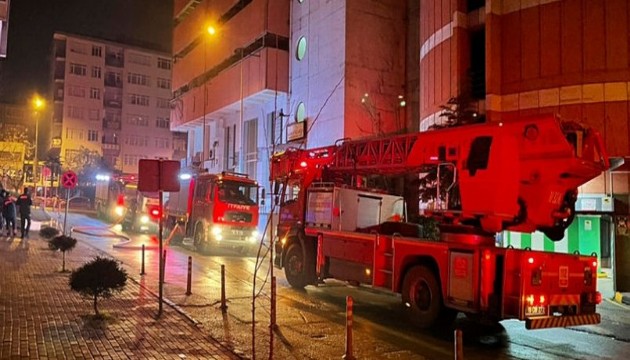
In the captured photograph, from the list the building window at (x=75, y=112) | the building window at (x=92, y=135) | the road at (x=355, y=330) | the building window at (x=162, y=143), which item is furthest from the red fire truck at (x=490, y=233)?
the building window at (x=162, y=143)

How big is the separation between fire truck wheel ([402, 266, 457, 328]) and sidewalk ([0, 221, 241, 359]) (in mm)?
3892

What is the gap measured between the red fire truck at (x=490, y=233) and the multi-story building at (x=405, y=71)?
323cm

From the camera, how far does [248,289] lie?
13.5m

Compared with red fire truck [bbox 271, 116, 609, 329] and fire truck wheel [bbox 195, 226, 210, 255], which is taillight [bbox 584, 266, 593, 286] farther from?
fire truck wheel [bbox 195, 226, 210, 255]

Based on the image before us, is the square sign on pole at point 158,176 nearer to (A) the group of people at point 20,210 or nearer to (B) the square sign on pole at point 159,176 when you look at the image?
(B) the square sign on pole at point 159,176

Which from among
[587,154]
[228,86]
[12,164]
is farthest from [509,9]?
[12,164]

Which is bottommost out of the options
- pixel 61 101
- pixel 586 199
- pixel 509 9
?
pixel 586 199

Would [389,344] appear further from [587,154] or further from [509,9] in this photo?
[509,9]

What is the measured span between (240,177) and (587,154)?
600 inches

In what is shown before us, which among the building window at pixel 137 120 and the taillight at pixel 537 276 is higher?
the building window at pixel 137 120

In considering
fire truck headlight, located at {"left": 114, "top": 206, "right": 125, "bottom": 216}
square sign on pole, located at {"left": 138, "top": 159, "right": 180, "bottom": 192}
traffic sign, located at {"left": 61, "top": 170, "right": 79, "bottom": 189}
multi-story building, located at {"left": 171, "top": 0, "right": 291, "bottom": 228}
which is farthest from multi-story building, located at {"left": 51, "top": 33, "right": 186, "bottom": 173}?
square sign on pole, located at {"left": 138, "top": 159, "right": 180, "bottom": 192}

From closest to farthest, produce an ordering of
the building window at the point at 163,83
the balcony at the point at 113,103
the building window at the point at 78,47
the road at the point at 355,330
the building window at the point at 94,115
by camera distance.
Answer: the road at the point at 355,330 < the building window at the point at 78,47 < the building window at the point at 94,115 < the balcony at the point at 113,103 < the building window at the point at 163,83

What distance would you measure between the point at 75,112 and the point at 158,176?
77.7 metres

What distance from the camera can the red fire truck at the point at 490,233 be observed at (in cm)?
887
